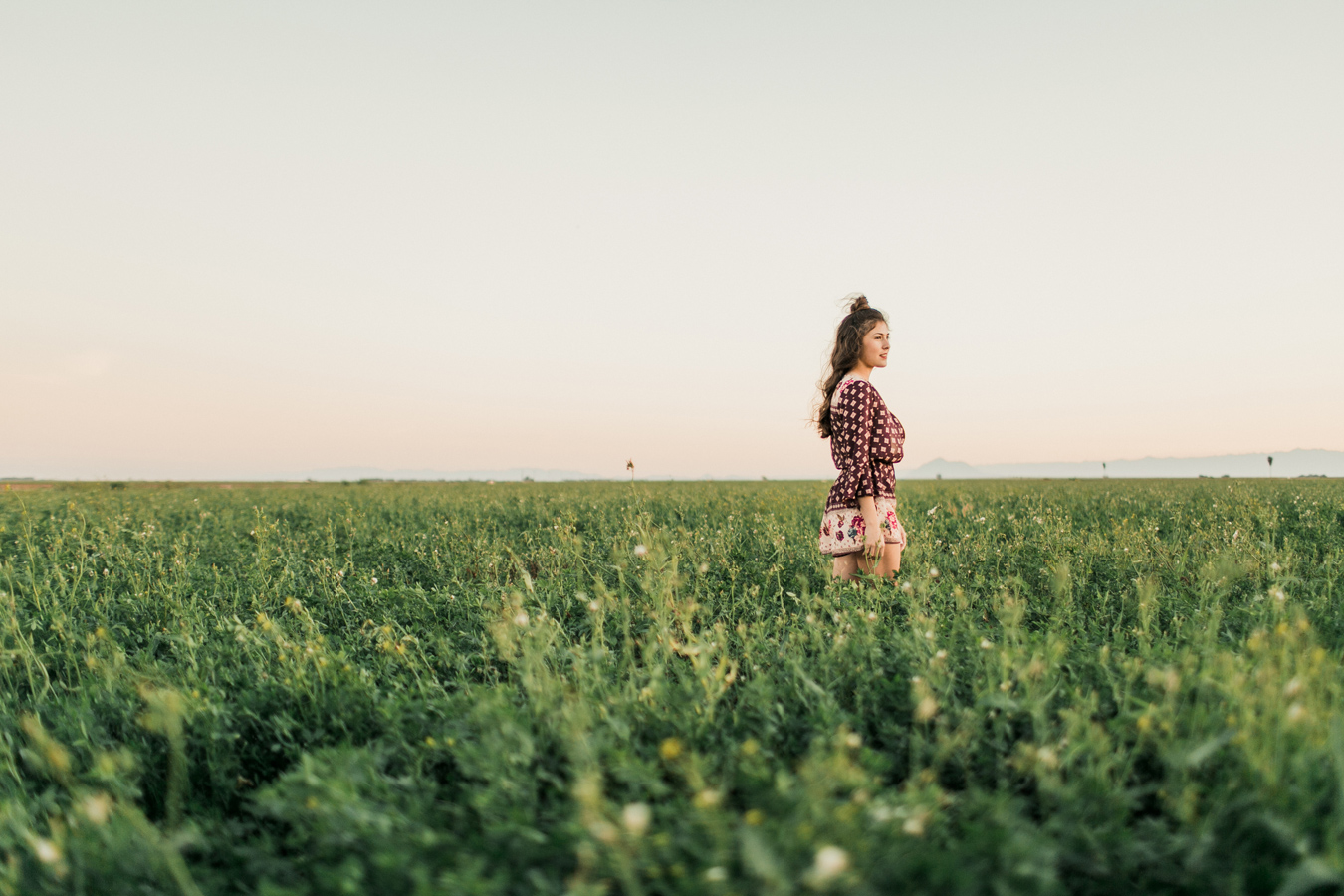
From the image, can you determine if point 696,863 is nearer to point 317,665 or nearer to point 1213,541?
point 317,665

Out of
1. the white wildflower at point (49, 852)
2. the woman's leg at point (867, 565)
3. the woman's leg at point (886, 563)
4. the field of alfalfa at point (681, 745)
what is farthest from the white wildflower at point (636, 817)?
the woman's leg at point (886, 563)

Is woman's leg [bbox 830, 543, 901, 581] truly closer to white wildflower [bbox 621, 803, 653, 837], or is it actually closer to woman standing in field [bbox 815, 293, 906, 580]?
woman standing in field [bbox 815, 293, 906, 580]

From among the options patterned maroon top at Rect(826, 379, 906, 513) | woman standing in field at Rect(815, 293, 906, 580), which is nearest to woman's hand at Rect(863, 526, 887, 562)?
woman standing in field at Rect(815, 293, 906, 580)

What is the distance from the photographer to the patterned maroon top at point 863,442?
17.4 ft

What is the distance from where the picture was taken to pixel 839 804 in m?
1.97

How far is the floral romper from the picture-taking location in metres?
5.31

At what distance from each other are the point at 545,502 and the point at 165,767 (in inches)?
378

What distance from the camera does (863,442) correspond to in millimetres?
5305

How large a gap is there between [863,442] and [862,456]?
0.10 m

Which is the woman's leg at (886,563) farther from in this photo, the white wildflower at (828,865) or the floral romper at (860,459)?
the white wildflower at (828,865)

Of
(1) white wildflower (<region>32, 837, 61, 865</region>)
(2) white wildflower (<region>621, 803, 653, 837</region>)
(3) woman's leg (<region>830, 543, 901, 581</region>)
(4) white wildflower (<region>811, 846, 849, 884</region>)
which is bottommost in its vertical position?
(1) white wildflower (<region>32, 837, 61, 865</region>)

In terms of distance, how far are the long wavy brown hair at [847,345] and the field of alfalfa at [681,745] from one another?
152 centimetres

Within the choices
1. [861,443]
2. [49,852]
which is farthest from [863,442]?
[49,852]

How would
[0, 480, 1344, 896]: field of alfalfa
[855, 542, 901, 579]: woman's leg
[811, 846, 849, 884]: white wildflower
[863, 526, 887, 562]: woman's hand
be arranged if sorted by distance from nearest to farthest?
1. [811, 846, 849, 884]: white wildflower
2. [0, 480, 1344, 896]: field of alfalfa
3. [863, 526, 887, 562]: woman's hand
4. [855, 542, 901, 579]: woman's leg
